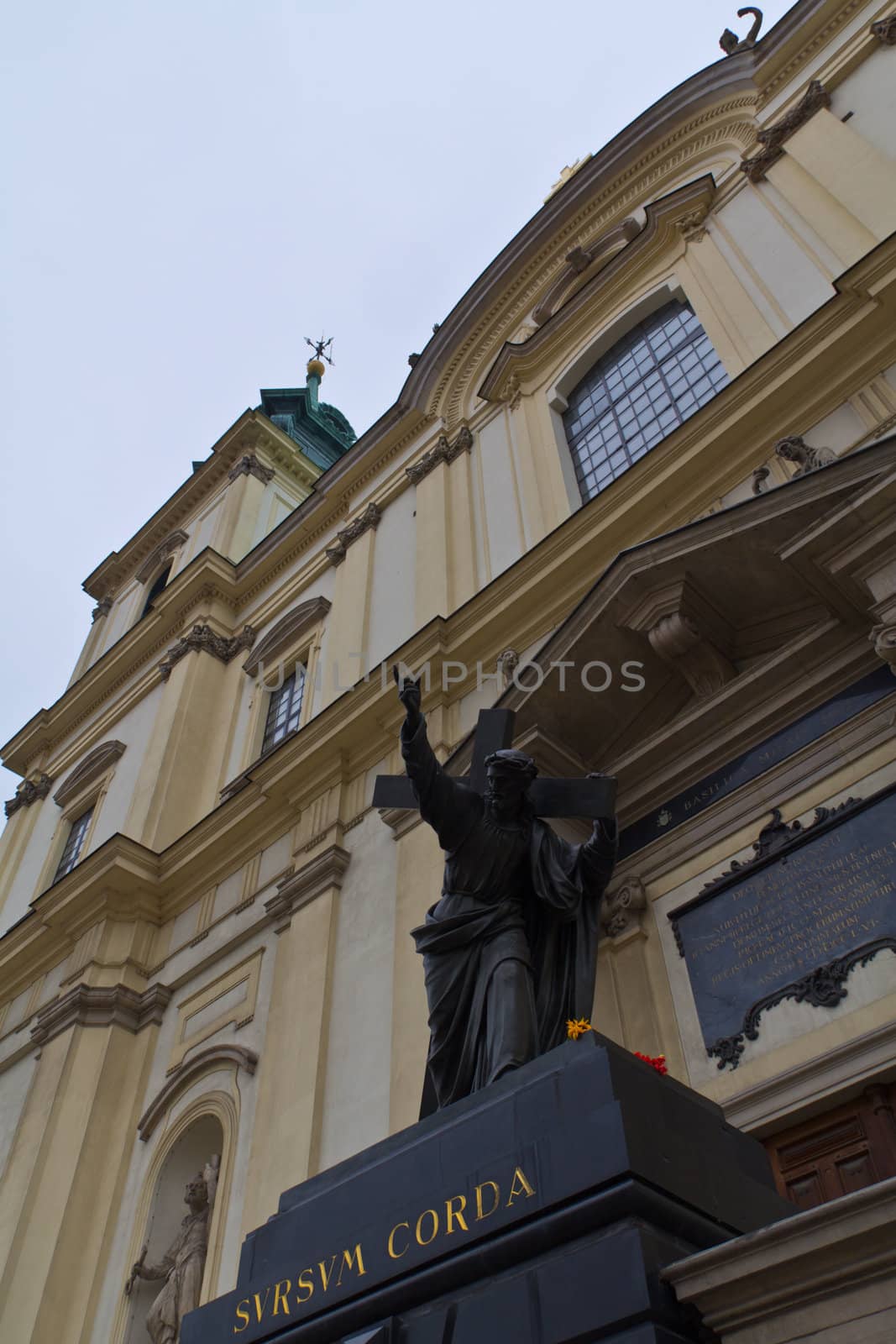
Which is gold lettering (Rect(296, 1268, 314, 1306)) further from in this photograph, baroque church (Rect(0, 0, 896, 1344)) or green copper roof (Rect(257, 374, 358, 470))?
green copper roof (Rect(257, 374, 358, 470))

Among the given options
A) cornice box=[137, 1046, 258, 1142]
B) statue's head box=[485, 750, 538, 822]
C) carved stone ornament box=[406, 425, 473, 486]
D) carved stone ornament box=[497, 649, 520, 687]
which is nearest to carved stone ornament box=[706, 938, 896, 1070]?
statue's head box=[485, 750, 538, 822]

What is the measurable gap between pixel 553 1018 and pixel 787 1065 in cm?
241

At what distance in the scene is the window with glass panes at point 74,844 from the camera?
54.5ft

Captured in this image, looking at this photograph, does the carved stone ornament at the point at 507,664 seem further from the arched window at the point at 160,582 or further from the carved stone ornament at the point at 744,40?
the arched window at the point at 160,582

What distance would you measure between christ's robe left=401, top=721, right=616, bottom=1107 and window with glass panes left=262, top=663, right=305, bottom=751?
9.69 metres

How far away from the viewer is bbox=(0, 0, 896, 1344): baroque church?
258 inches

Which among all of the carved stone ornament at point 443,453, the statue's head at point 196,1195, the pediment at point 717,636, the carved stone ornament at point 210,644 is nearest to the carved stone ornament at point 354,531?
the carved stone ornament at point 443,453

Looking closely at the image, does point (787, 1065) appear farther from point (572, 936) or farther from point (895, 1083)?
point (572, 936)

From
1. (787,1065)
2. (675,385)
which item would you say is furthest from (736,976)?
(675,385)

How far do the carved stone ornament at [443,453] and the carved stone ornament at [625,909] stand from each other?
7959mm

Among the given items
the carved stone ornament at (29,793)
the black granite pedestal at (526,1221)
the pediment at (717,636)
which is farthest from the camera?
the carved stone ornament at (29,793)

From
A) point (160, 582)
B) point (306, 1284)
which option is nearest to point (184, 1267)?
point (306, 1284)

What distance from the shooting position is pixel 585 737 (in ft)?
28.7

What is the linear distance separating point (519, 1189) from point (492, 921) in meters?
1.27
